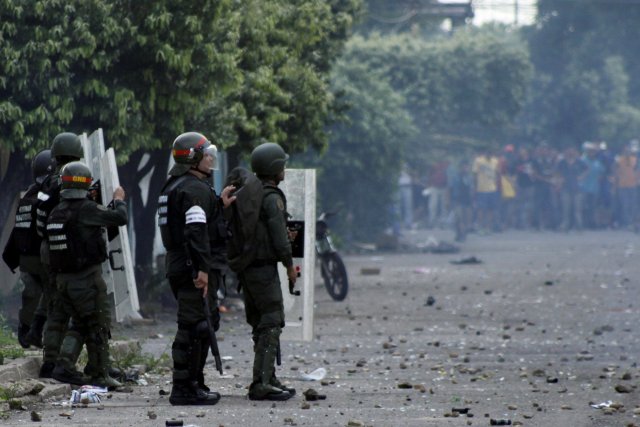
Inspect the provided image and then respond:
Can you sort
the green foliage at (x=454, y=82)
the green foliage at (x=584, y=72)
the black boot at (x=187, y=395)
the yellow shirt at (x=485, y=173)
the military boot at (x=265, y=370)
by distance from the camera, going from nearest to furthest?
the black boot at (x=187, y=395)
the military boot at (x=265, y=370)
the yellow shirt at (x=485, y=173)
the green foliage at (x=454, y=82)
the green foliage at (x=584, y=72)

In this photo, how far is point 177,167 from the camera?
10258mm

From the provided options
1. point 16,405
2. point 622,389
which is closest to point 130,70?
point 622,389

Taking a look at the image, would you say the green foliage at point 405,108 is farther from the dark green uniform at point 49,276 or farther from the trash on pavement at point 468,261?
the dark green uniform at point 49,276

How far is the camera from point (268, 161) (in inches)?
425

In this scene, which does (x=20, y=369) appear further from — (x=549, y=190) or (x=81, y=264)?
(x=549, y=190)

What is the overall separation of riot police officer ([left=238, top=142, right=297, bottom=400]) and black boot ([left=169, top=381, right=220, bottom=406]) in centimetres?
48

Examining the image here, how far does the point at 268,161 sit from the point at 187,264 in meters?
1.09

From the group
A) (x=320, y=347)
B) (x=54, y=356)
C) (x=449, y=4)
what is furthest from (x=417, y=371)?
(x=449, y=4)

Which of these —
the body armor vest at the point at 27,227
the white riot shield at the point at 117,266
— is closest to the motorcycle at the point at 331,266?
the white riot shield at the point at 117,266

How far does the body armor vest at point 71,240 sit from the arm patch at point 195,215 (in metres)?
1.09

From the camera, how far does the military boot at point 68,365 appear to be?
10.9 meters

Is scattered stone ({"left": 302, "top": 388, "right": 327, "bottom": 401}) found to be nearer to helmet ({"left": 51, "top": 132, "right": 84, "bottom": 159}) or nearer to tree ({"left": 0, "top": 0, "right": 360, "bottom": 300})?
helmet ({"left": 51, "top": 132, "right": 84, "bottom": 159})

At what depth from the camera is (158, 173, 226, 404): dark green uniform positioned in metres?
10.1

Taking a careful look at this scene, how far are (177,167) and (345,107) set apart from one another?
1352 cm
